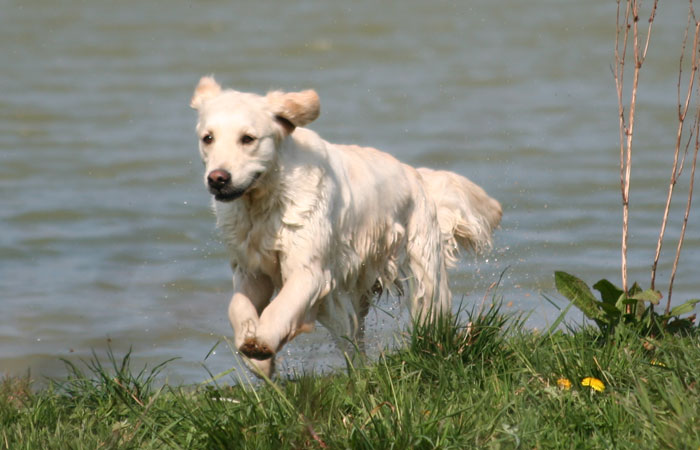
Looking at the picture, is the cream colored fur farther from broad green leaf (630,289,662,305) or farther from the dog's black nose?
broad green leaf (630,289,662,305)

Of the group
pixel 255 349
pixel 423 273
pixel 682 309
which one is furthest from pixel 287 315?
pixel 682 309

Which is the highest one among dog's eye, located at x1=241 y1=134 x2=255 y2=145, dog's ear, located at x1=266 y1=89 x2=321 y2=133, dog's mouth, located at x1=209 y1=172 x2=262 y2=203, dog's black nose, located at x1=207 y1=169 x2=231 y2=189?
dog's ear, located at x1=266 y1=89 x2=321 y2=133

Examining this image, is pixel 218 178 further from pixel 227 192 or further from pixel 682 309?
pixel 682 309

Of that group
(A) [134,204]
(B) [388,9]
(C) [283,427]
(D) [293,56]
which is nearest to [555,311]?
(C) [283,427]

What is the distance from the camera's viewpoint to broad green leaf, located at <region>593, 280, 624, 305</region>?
498 centimetres

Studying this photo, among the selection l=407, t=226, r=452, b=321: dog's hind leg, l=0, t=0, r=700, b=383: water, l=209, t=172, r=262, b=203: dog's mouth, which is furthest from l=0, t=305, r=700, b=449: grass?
l=407, t=226, r=452, b=321: dog's hind leg

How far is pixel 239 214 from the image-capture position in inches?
206

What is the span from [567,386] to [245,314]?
1593 millimetres

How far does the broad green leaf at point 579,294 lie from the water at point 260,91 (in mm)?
1126

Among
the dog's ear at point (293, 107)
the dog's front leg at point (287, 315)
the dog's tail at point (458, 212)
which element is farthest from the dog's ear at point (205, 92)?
the dog's tail at point (458, 212)

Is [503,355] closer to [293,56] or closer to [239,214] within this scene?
[239,214]

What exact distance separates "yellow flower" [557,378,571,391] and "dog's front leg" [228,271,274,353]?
1.31 metres

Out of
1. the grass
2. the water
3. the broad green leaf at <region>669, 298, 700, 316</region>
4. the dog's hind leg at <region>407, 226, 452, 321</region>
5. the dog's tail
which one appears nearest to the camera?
the grass

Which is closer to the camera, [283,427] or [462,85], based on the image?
[283,427]
